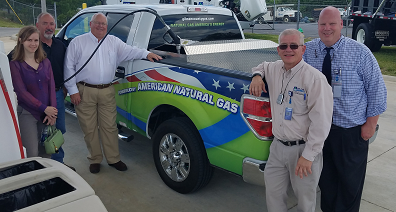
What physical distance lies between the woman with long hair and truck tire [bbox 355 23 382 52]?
11650 millimetres

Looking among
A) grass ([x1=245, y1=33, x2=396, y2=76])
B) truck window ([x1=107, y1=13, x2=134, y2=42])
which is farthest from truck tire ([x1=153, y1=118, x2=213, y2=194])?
grass ([x1=245, y1=33, x2=396, y2=76])

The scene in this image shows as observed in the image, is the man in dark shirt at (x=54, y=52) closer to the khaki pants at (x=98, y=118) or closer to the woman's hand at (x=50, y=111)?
the khaki pants at (x=98, y=118)

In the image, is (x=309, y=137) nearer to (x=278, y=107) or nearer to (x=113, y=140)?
(x=278, y=107)

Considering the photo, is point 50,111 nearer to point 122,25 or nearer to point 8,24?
point 122,25

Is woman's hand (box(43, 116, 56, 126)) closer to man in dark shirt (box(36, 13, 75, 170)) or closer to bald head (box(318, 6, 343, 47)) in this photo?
man in dark shirt (box(36, 13, 75, 170))

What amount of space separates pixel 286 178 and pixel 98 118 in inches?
93.6

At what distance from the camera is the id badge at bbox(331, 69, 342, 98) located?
262 centimetres

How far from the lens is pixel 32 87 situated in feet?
11.0

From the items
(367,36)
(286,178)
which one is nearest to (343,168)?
(286,178)

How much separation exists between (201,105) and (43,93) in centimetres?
154

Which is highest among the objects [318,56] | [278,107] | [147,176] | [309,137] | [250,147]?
[318,56]

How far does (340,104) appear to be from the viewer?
2.65 meters

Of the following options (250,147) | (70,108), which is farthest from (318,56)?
(70,108)

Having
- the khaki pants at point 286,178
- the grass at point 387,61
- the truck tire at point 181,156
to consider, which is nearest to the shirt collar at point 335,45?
the khaki pants at point 286,178
